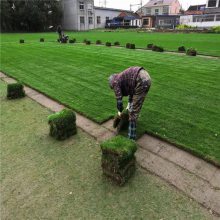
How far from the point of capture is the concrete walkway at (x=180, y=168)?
3.44 m

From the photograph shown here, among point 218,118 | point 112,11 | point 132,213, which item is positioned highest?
point 112,11

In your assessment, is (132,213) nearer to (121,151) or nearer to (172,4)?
(121,151)

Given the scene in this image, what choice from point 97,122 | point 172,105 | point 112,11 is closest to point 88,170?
point 97,122

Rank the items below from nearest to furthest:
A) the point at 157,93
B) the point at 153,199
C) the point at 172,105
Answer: the point at 153,199
the point at 172,105
the point at 157,93

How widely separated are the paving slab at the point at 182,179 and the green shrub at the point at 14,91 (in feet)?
16.7

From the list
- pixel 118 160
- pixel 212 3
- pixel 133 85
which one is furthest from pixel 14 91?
pixel 212 3

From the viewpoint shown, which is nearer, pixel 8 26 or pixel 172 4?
pixel 8 26

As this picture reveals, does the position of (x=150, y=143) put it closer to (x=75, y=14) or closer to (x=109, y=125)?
(x=109, y=125)

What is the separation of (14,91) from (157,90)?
4.96 metres

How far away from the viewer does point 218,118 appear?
222 inches

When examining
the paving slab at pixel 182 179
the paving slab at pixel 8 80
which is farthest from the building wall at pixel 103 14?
the paving slab at pixel 182 179

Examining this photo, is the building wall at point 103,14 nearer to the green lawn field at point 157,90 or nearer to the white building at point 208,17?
the white building at point 208,17

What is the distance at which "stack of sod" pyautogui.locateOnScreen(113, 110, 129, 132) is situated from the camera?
496 centimetres

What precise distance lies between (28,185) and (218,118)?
4.72m
